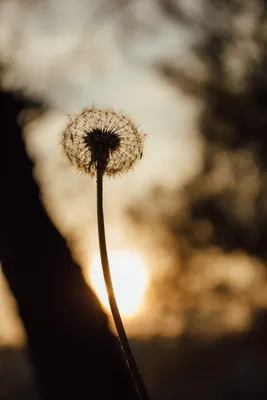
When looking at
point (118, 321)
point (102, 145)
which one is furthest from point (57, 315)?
point (102, 145)

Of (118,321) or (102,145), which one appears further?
(102,145)

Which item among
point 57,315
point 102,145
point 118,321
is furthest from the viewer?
point 102,145

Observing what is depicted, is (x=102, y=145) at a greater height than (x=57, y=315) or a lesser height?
greater

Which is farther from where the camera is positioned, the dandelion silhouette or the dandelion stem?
the dandelion silhouette

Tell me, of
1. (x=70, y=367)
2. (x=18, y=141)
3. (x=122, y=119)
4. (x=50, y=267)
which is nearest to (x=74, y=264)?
(x=50, y=267)

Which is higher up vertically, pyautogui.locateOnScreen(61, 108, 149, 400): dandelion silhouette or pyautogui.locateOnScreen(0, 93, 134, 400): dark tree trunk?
pyautogui.locateOnScreen(61, 108, 149, 400): dandelion silhouette

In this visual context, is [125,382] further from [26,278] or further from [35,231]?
[35,231]

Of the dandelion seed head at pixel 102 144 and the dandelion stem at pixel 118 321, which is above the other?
the dandelion seed head at pixel 102 144

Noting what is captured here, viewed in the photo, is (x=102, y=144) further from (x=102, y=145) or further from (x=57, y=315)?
(x=57, y=315)
